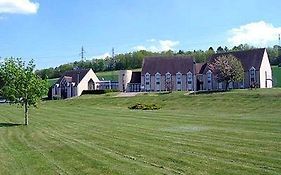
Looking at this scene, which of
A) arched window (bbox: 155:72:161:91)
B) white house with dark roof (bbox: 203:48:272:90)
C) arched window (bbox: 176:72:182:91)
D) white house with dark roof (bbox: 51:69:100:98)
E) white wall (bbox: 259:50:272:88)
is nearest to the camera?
white house with dark roof (bbox: 203:48:272:90)

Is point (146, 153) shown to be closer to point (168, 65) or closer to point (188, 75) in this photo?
point (188, 75)

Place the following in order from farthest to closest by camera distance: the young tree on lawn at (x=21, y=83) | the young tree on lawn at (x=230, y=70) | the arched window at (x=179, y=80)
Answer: the arched window at (x=179, y=80) < the young tree on lawn at (x=230, y=70) < the young tree on lawn at (x=21, y=83)

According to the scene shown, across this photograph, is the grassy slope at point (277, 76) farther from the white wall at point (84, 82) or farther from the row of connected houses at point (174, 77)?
the white wall at point (84, 82)

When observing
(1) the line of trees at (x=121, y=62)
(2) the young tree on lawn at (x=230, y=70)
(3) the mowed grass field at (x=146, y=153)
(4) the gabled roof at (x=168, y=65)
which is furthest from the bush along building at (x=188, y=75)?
(3) the mowed grass field at (x=146, y=153)

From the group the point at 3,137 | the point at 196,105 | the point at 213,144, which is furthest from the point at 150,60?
the point at 213,144

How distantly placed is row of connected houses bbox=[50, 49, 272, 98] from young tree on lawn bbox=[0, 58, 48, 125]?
165 feet

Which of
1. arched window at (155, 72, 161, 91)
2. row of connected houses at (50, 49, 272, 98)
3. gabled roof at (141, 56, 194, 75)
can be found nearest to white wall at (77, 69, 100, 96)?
row of connected houses at (50, 49, 272, 98)

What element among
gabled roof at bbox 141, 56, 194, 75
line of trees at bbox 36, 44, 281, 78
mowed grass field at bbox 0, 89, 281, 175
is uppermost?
line of trees at bbox 36, 44, 281, 78

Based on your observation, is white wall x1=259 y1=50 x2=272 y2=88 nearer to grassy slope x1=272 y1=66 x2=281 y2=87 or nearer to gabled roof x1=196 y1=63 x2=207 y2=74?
gabled roof x1=196 y1=63 x2=207 y2=74

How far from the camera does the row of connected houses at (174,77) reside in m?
81.8

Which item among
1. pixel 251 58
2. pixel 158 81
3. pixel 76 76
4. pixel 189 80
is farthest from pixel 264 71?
pixel 76 76

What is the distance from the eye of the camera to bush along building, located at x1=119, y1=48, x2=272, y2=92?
81.6 metres

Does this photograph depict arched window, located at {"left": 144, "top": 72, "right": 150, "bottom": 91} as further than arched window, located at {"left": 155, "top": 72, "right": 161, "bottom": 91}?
Yes

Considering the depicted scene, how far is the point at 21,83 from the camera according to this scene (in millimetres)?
35750
